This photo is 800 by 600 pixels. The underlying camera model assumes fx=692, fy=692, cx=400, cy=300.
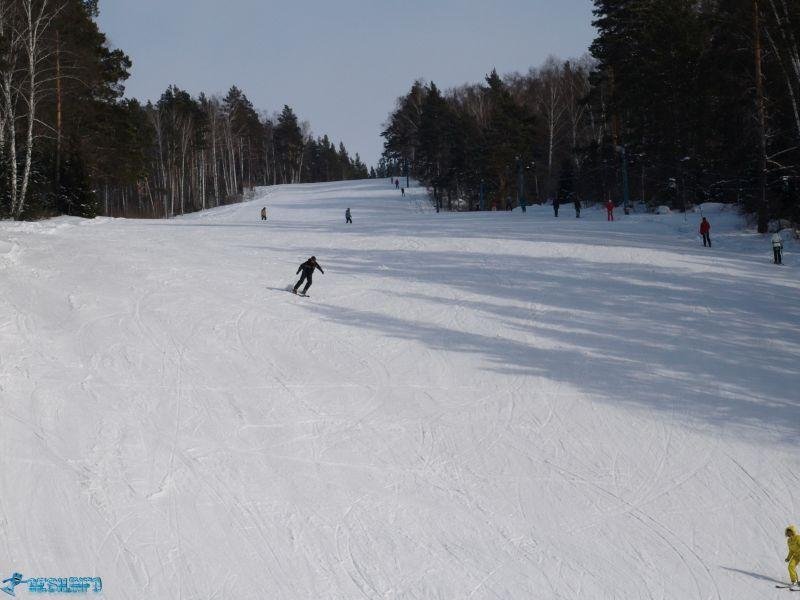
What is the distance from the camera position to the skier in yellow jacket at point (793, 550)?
7.94 metres

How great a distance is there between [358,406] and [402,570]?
14.4 feet

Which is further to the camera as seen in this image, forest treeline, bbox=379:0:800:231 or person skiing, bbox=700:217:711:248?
forest treeline, bbox=379:0:800:231

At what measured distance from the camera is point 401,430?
37.8ft

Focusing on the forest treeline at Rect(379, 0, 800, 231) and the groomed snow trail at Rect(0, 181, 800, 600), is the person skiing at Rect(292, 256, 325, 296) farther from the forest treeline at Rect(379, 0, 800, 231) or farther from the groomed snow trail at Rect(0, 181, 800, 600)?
the forest treeline at Rect(379, 0, 800, 231)

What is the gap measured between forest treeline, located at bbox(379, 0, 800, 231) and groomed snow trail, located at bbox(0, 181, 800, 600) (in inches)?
325

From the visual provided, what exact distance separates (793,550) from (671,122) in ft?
96.7

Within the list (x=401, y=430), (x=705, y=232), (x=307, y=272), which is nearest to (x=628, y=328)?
(x=401, y=430)

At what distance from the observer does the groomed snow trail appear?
8.33 meters

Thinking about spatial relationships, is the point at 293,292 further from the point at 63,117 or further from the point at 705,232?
the point at 63,117

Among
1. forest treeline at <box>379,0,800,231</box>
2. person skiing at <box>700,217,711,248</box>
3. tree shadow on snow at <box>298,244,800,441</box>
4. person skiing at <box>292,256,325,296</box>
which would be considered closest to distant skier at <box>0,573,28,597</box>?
tree shadow on snow at <box>298,244,800,441</box>

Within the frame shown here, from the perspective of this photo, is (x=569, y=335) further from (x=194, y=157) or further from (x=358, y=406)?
(x=194, y=157)

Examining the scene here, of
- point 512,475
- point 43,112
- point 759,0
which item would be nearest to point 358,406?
point 512,475

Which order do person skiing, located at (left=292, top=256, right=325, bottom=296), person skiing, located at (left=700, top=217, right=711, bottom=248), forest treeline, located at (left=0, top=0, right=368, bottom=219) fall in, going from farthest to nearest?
1. forest treeline, located at (left=0, top=0, right=368, bottom=219)
2. person skiing, located at (left=700, top=217, right=711, bottom=248)
3. person skiing, located at (left=292, top=256, right=325, bottom=296)

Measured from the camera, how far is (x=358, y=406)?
12375 millimetres
